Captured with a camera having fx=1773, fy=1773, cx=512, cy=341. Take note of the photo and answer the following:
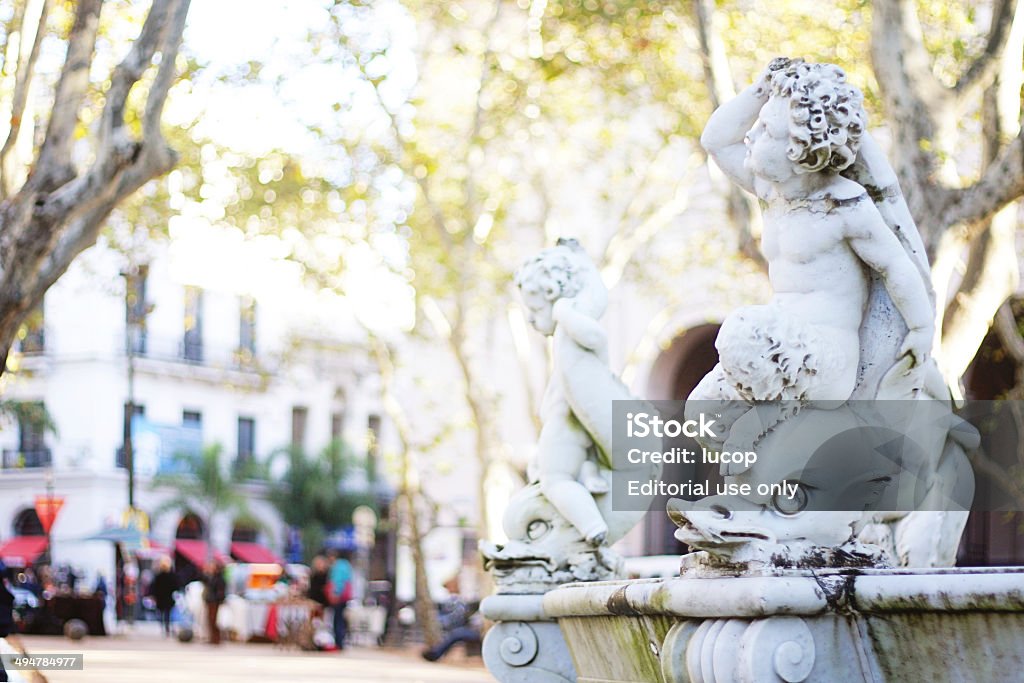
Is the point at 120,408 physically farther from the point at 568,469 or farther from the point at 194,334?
the point at 568,469

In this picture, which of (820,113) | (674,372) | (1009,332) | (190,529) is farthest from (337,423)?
(820,113)

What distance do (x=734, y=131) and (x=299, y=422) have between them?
62.3 meters

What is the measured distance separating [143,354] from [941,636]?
56.2 m

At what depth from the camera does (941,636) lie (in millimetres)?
4734

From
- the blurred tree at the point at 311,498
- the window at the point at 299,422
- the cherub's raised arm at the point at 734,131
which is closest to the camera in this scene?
the cherub's raised arm at the point at 734,131

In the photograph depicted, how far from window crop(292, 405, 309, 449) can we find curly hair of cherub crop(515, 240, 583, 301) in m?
59.2

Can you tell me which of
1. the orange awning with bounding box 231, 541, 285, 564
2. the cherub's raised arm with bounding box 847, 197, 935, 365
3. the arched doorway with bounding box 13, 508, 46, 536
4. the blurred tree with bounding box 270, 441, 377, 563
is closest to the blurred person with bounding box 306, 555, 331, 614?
the cherub's raised arm with bounding box 847, 197, 935, 365

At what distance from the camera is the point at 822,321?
19.5 feet

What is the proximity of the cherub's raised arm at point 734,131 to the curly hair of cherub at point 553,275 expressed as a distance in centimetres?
204

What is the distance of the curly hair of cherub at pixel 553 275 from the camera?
8492mm

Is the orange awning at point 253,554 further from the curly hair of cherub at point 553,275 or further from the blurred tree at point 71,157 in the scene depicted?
the curly hair of cherub at point 553,275

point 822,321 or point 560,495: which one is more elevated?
point 822,321

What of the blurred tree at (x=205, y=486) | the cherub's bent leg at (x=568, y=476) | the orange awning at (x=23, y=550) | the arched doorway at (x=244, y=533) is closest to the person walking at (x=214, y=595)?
the cherub's bent leg at (x=568, y=476)

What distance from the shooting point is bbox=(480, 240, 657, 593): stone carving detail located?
802 cm
